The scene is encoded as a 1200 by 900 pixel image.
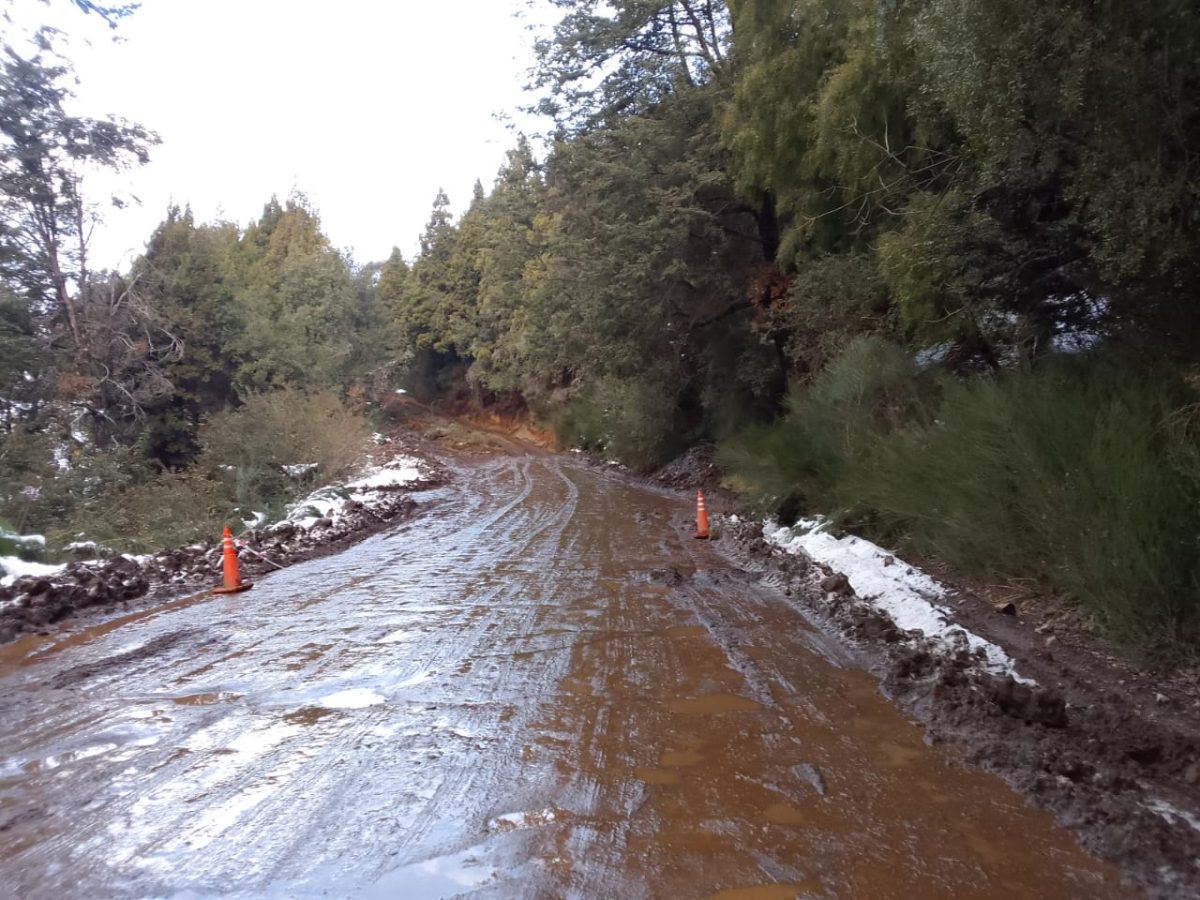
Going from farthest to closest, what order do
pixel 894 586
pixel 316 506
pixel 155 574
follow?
pixel 316 506 < pixel 155 574 < pixel 894 586

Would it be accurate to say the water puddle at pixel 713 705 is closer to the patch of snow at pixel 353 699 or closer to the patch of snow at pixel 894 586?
the patch of snow at pixel 894 586

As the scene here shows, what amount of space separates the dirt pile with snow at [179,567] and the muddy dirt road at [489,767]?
0.95 metres

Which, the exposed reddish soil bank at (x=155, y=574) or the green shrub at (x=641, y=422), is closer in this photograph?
the exposed reddish soil bank at (x=155, y=574)

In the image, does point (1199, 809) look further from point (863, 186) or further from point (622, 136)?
point (622, 136)

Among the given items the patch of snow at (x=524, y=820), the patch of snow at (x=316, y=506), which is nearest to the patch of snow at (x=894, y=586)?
the patch of snow at (x=524, y=820)

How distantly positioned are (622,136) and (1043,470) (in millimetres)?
15093

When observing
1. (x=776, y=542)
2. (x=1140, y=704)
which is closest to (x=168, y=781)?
(x=1140, y=704)

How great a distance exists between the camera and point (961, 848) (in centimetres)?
402

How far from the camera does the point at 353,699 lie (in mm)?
6297

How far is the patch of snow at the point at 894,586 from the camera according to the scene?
6941mm

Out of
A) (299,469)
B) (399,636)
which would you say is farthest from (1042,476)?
(299,469)

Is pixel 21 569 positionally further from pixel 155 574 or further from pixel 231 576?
pixel 231 576

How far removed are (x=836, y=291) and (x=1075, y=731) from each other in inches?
435

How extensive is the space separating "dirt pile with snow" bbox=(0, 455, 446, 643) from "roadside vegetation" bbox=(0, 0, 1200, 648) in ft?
6.15
